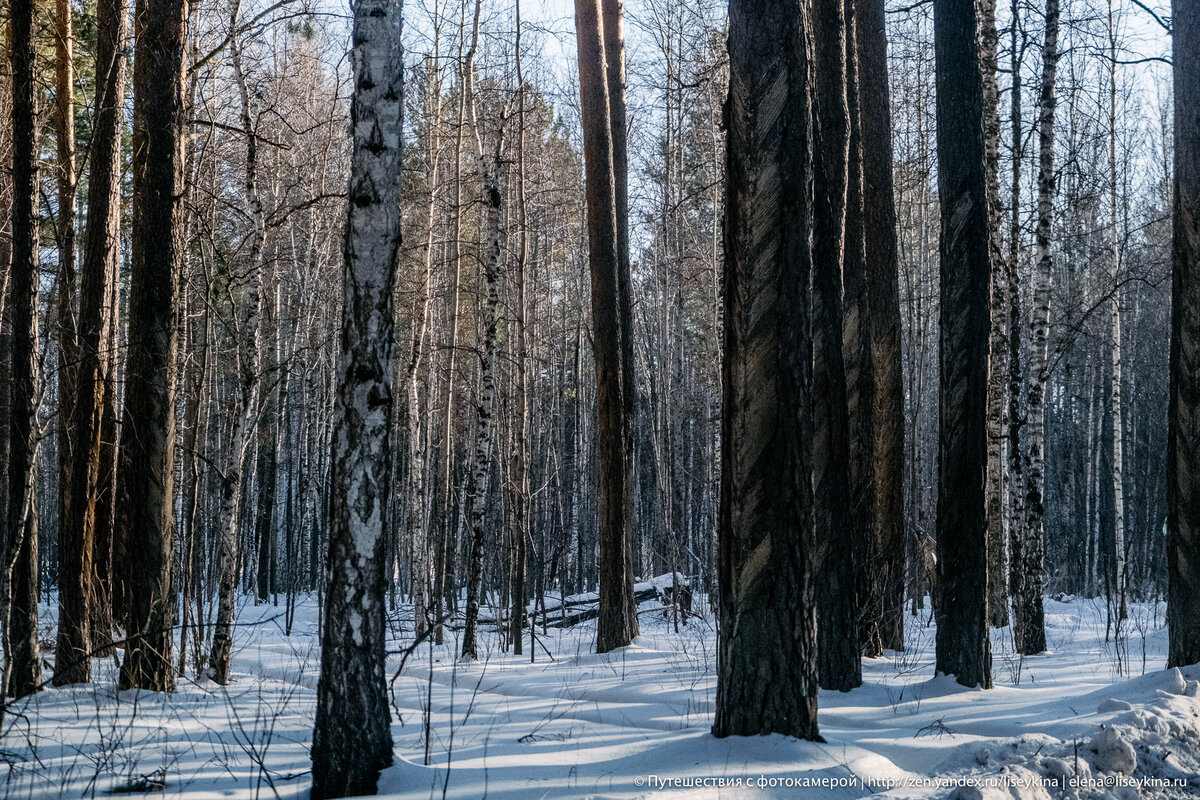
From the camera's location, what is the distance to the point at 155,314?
6.25 metres

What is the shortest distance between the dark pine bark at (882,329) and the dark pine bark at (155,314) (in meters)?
6.06

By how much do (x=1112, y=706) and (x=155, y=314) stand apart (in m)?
7.00

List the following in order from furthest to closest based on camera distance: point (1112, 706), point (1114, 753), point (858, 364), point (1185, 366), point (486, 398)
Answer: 1. point (486, 398)
2. point (858, 364)
3. point (1185, 366)
4. point (1112, 706)
5. point (1114, 753)

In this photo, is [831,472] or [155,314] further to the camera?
[155,314]

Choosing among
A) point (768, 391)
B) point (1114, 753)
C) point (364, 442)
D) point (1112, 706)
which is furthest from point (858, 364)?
point (364, 442)

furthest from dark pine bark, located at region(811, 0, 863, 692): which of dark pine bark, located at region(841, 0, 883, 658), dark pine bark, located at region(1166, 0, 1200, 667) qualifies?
dark pine bark, located at region(1166, 0, 1200, 667)

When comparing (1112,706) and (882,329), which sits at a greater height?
(882,329)

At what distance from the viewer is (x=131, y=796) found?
136 inches

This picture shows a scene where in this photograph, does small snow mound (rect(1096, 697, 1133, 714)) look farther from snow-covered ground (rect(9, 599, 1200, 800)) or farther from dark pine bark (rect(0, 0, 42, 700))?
dark pine bark (rect(0, 0, 42, 700))

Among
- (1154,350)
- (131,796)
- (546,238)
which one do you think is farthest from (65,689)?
(1154,350)

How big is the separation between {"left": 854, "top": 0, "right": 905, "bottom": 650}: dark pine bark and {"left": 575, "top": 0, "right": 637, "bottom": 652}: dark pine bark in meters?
2.66

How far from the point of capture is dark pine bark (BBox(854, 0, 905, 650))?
8250 millimetres

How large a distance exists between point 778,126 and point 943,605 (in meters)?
3.66

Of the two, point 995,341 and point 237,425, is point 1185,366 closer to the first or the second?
point 995,341
